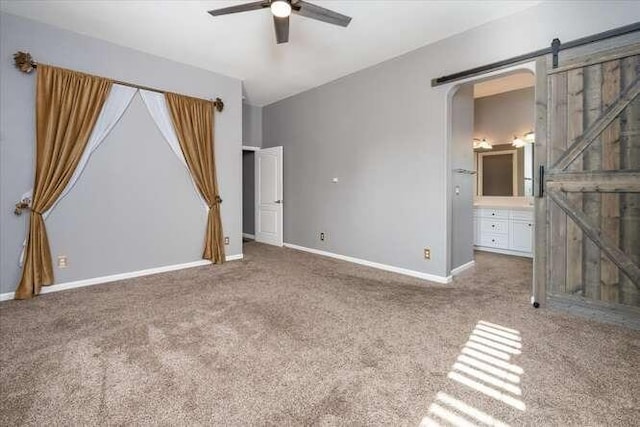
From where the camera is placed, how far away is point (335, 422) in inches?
57.4

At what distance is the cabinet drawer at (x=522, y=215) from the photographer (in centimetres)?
488

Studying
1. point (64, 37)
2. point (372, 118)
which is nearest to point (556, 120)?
point (372, 118)

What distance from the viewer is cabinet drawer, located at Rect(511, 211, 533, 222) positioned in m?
4.88

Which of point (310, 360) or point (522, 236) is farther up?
point (522, 236)

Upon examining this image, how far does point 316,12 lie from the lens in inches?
99.6

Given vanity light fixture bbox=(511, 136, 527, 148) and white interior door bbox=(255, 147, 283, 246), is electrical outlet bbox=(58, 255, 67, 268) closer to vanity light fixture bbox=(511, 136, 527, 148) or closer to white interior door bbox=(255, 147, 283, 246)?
white interior door bbox=(255, 147, 283, 246)

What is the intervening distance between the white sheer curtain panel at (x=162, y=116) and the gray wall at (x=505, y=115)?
5.26 m

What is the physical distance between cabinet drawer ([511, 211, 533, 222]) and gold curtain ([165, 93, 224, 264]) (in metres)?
4.68

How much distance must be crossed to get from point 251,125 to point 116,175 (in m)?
3.10

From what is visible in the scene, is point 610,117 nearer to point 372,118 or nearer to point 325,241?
point 372,118

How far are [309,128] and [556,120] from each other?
3578 mm

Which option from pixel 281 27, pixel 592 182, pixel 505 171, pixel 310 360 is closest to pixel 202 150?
pixel 281 27

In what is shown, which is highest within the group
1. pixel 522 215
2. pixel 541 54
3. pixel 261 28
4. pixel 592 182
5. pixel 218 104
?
pixel 261 28

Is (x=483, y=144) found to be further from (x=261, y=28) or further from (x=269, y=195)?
(x=261, y=28)
